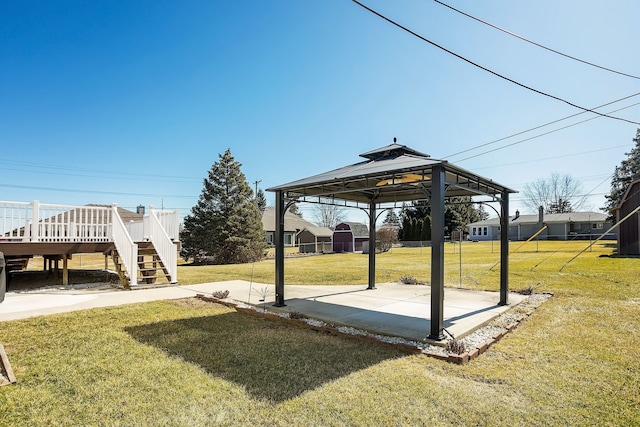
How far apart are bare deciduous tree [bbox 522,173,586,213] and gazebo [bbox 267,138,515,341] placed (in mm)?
50776

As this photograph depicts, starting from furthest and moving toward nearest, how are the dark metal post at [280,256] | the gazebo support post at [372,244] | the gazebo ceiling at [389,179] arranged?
the gazebo support post at [372,244] → the dark metal post at [280,256] → the gazebo ceiling at [389,179]

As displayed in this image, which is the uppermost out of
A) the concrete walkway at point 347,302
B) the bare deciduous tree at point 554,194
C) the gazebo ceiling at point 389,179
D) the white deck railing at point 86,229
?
the bare deciduous tree at point 554,194

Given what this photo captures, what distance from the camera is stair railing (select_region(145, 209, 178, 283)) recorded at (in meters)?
10.4

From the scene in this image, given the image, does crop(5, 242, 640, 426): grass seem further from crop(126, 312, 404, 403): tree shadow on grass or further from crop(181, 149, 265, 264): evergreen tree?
crop(181, 149, 265, 264): evergreen tree

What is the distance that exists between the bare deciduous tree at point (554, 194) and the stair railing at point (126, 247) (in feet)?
179

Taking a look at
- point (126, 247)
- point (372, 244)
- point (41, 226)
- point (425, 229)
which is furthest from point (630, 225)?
point (41, 226)

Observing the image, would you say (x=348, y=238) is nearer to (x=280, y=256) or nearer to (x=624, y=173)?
(x=280, y=256)

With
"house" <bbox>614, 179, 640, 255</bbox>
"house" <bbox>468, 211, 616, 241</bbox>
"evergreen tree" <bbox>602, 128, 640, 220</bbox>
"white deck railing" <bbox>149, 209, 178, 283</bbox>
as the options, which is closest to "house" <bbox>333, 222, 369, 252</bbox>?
"house" <bbox>468, 211, 616, 241</bbox>

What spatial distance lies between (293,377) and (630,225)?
2111 centimetres

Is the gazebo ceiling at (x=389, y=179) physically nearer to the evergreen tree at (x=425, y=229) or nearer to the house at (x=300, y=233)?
the house at (x=300, y=233)

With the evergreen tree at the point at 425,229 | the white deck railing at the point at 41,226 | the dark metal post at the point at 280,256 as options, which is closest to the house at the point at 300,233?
the evergreen tree at the point at 425,229

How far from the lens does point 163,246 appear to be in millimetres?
10453

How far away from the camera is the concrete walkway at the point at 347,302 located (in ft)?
17.9

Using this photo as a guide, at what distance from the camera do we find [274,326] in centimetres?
555
